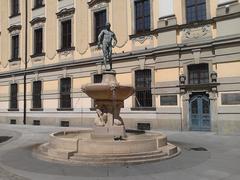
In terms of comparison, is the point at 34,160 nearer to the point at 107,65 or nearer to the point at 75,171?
the point at 75,171

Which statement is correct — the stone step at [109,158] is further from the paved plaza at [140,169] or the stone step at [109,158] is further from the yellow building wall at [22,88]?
the yellow building wall at [22,88]

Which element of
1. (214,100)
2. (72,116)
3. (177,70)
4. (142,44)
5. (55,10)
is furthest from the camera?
(55,10)

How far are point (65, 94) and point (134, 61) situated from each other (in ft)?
21.7

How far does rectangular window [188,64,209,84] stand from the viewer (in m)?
18.0

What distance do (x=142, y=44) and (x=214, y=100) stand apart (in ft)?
18.9

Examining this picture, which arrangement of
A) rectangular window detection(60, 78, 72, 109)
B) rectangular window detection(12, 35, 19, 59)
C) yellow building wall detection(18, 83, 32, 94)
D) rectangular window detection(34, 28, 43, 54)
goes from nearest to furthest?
rectangular window detection(60, 78, 72, 109) < rectangular window detection(34, 28, 43, 54) < yellow building wall detection(18, 83, 32, 94) < rectangular window detection(12, 35, 19, 59)

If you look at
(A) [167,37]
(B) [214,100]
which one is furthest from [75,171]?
(A) [167,37]

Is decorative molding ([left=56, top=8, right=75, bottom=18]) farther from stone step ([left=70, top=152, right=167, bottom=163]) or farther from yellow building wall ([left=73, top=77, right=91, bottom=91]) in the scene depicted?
stone step ([left=70, top=152, right=167, bottom=163])

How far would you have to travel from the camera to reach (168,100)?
18.9 meters

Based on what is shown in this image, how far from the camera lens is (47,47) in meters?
26.1

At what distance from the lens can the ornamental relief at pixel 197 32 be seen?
17.9 meters

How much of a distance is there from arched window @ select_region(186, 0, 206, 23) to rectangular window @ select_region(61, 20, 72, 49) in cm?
955

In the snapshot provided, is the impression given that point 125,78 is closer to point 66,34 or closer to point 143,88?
point 143,88

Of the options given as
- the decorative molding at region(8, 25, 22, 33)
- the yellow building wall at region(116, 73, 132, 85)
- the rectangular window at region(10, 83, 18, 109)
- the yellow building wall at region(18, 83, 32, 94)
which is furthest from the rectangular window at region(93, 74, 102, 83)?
the decorative molding at region(8, 25, 22, 33)
